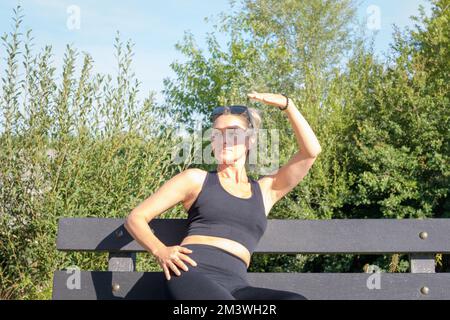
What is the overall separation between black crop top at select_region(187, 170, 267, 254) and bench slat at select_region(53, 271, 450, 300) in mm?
321

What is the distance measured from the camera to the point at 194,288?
10.1 ft

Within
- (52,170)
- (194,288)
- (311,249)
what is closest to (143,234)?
(194,288)

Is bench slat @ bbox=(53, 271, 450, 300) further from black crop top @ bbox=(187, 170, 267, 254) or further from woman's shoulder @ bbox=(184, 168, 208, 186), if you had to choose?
woman's shoulder @ bbox=(184, 168, 208, 186)

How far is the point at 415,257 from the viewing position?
3.71 metres

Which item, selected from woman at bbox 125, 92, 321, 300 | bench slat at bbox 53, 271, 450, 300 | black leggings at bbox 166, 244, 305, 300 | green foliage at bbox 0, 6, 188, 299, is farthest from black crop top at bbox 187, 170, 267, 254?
green foliage at bbox 0, 6, 188, 299

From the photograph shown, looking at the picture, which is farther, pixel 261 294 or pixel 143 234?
pixel 143 234

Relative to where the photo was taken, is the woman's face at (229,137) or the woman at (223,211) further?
the woman's face at (229,137)

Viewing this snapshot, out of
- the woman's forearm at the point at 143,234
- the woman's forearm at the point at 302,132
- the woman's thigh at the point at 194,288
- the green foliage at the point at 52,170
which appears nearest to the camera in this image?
the woman's thigh at the point at 194,288

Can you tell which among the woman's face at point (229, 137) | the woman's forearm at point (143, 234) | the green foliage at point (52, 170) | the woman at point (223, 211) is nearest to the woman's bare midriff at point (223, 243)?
the woman at point (223, 211)

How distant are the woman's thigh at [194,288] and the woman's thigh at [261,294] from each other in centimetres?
7

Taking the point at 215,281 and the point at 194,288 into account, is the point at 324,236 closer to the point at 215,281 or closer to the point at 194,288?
the point at 215,281

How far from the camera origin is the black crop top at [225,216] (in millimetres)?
3336

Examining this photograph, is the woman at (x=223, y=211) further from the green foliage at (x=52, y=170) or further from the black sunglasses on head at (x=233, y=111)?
the green foliage at (x=52, y=170)

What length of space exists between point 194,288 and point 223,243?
304 millimetres
